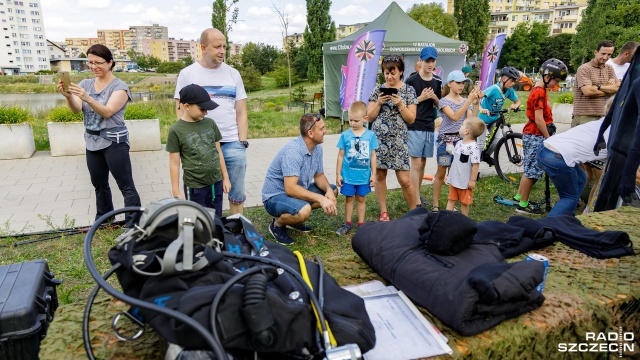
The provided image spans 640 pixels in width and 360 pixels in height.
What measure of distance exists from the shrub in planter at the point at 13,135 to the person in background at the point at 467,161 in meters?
7.84

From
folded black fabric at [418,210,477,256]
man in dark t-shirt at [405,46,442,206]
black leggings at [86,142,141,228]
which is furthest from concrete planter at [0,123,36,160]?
folded black fabric at [418,210,477,256]

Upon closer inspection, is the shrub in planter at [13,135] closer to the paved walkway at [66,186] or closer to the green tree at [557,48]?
the paved walkway at [66,186]

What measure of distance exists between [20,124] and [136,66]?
95.4m

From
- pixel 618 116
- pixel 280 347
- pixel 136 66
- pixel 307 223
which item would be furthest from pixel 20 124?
pixel 136 66

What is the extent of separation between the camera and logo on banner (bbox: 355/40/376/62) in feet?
30.7

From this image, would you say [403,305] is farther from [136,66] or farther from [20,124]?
[136,66]

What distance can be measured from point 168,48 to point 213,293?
19434cm

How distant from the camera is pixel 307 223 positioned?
483cm

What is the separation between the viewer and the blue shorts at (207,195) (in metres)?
3.79

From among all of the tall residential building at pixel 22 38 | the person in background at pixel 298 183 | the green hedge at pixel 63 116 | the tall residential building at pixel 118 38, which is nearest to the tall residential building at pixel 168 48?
the tall residential building at pixel 118 38

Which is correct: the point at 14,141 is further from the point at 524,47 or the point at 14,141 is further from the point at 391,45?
the point at 524,47

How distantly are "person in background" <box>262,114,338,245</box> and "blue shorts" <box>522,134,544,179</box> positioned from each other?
265 centimetres

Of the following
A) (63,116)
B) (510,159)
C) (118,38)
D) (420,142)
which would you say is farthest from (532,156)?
(118,38)

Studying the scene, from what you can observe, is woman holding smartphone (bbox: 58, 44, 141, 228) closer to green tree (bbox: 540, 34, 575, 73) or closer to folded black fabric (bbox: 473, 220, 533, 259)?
folded black fabric (bbox: 473, 220, 533, 259)
